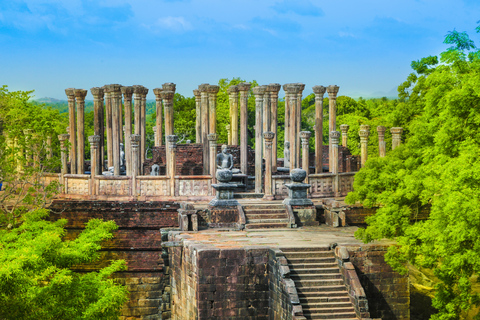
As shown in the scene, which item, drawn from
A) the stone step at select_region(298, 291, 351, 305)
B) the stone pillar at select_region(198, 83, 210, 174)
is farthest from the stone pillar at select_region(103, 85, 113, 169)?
the stone step at select_region(298, 291, 351, 305)

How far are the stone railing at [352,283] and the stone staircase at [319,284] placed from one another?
140 mm

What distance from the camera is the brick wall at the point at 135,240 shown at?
74.1ft

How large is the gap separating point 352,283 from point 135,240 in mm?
8173

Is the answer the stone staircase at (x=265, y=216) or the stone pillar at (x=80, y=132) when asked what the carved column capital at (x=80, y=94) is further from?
the stone staircase at (x=265, y=216)

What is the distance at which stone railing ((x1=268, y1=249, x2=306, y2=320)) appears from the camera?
16719 millimetres

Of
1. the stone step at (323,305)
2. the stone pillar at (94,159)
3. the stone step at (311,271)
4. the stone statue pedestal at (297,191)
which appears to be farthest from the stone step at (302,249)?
the stone pillar at (94,159)

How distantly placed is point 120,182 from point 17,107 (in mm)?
18371

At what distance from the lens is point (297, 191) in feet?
74.6

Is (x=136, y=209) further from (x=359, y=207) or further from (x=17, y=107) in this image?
(x=17, y=107)

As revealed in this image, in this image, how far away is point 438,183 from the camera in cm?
1634

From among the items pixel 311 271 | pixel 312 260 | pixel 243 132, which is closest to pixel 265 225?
pixel 312 260

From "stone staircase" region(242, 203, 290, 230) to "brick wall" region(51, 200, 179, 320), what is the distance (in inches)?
99.4

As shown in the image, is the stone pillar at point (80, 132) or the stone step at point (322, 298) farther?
the stone pillar at point (80, 132)

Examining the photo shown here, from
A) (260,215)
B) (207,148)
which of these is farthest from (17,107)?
(260,215)
